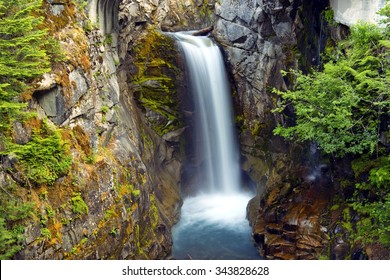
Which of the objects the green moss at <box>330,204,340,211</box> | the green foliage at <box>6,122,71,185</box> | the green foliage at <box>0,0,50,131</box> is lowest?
the green moss at <box>330,204,340,211</box>

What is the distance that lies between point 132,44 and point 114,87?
19.9ft

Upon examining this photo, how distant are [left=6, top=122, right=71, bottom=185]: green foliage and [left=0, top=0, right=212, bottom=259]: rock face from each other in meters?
0.23

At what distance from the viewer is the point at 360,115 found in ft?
37.7

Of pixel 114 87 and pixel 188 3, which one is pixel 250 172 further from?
pixel 188 3

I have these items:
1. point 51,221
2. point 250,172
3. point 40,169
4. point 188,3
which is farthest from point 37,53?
point 188,3

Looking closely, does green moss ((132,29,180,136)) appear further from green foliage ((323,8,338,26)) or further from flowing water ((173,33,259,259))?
green foliage ((323,8,338,26))

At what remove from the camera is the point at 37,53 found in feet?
29.9

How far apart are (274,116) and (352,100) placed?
8.48m

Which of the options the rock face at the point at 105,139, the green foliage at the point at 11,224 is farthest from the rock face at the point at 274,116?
the green foliage at the point at 11,224

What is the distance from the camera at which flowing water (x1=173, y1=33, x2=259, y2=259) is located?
734 inches

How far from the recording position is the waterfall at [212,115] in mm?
20109

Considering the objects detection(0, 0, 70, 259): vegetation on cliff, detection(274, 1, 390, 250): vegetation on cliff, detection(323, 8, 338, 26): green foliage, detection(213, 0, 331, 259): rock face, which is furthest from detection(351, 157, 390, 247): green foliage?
detection(0, 0, 70, 259): vegetation on cliff

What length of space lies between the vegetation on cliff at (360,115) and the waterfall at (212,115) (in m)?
8.69

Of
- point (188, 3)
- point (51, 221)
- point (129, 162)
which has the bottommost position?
point (51, 221)
